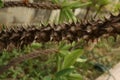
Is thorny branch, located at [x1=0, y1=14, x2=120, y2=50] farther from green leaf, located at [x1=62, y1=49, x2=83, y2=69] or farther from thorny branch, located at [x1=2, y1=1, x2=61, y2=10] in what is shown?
green leaf, located at [x1=62, y1=49, x2=83, y2=69]

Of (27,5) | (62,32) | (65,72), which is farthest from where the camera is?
(65,72)

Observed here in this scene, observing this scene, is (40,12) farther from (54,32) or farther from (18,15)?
(54,32)

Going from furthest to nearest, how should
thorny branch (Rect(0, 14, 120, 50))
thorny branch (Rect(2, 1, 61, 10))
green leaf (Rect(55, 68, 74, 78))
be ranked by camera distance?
green leaf (Rect(55, 68, 74, 78)) < thorny branch (Rect(2, 1, 61, 10)) < thorny branch (Rect(0, 14, 120, 50))

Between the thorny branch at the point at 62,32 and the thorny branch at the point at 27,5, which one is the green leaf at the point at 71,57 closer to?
the thorny branch at the point at 27,5

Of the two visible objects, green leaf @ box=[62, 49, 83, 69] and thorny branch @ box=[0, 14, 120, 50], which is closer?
thorny branch @ box=[0, 14, 120, 50]

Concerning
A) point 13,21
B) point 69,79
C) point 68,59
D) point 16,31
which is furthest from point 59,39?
point 13,21

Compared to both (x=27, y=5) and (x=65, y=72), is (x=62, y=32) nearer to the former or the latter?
(x=27, y=5)

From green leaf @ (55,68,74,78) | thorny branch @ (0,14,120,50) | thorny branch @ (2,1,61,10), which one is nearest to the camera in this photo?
thorny branch @ (0,14,120,50)

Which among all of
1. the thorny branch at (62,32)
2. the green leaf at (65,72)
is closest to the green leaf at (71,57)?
the green leaf at (65,72)

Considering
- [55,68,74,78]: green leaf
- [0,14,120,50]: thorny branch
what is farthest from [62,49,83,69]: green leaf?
[0,14,120,50]: thorny branch

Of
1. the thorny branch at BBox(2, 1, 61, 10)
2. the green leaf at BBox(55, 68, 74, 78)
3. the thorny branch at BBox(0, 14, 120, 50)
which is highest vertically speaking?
the thorny branch at BBox(2, 1, 61, 10)

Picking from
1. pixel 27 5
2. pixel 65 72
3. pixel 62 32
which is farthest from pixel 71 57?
pixel 62 32
